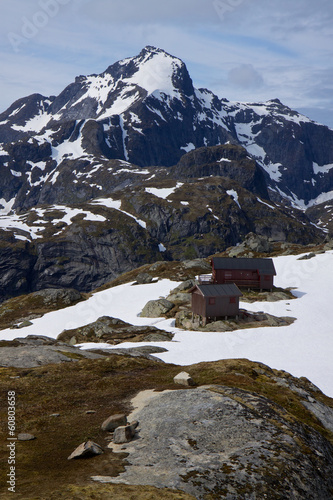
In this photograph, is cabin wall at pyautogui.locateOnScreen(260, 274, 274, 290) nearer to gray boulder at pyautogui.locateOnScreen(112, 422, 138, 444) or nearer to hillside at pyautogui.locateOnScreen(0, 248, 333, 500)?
hillside at pyautogui.locateOnScreen(0, 248, 333, 500)

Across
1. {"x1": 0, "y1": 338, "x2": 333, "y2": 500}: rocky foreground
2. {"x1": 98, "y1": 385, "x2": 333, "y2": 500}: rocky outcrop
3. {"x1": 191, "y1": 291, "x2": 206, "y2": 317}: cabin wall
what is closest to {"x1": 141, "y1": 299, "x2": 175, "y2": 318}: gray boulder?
{"x1": 191, "y1": 291, "x2": 206, "y2": 317}: cabin wall

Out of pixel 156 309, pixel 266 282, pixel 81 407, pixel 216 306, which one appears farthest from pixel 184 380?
pixel 266 282

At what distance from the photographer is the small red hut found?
212 ft

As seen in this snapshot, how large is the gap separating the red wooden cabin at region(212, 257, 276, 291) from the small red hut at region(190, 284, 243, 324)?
16153mm

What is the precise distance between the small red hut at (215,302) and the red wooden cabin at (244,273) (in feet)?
53.0

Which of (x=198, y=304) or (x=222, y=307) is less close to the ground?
(x=198, y=304)

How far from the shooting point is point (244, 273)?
84.1 metres

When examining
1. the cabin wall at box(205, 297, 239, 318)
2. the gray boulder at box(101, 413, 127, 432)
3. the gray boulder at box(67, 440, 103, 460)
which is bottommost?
the cabin wall at box(205, 297, 239, 318)

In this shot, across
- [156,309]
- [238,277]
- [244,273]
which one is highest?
[244,273]

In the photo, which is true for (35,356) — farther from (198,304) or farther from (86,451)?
(198,304)

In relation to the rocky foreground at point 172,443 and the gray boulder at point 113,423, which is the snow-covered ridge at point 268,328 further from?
the gray boulder at point 113,423

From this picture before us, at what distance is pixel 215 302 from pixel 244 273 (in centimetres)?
2118

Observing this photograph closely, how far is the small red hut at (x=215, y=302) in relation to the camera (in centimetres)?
6471

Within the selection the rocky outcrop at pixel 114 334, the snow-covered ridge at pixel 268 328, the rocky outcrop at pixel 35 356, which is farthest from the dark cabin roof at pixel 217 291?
the rocky outcrop at pixel 35 356
